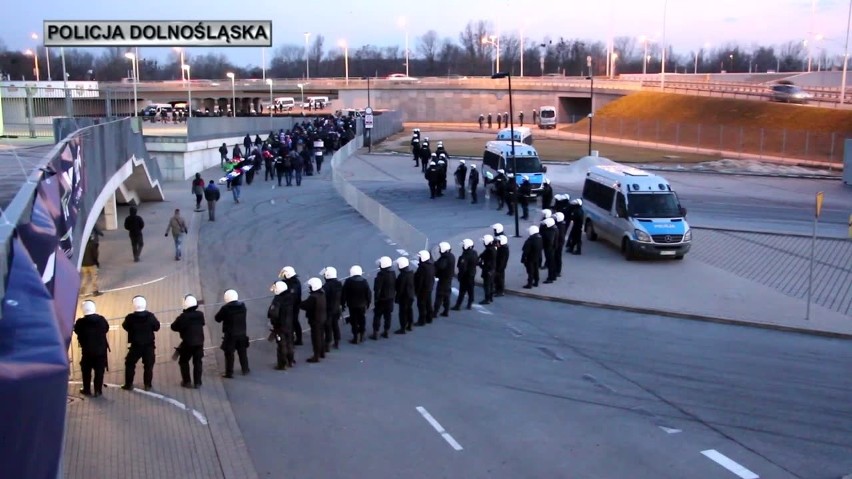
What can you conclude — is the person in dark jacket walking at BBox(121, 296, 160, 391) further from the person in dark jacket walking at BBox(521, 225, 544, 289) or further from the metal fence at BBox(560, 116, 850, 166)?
the metal fence at BBox(560, 116, 850, 166)

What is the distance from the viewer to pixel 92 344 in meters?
10.9

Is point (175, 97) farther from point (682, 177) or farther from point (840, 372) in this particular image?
point (840, 372)

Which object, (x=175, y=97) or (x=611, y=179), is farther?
(x=175, y=97)

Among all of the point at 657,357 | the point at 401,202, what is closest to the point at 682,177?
the point at 401,202

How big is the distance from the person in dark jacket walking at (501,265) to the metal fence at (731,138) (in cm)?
3431

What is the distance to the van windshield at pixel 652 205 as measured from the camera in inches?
814

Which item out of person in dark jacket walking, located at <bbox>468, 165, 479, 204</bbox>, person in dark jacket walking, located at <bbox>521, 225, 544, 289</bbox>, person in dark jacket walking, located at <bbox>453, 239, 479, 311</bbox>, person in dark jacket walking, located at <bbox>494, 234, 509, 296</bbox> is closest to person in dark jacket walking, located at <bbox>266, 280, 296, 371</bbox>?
person in dark jacket walking, located at <bbox>453, 239, 479, 311</bbox>

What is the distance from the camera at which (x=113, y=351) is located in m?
13.2

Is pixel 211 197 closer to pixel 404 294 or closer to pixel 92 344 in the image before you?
pixel 404 294

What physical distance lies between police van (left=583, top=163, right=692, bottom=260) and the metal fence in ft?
92.1

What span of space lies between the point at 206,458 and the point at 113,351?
16.1 feet

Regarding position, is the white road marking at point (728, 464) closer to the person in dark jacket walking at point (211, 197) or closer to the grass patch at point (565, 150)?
the person in dark jacket walking at point (211, 197)

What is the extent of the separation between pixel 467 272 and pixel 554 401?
5168mm

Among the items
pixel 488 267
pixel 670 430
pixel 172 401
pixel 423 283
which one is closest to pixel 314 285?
pixel 423 283
